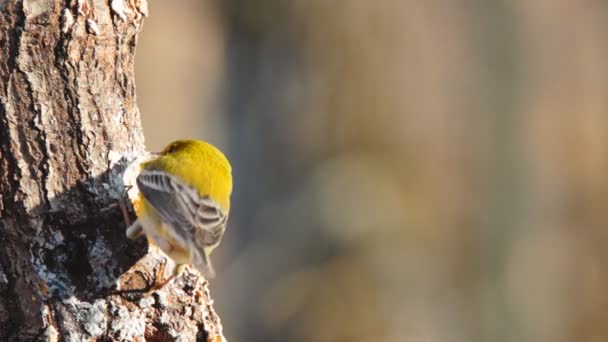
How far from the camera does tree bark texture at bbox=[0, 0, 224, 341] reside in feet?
11.1

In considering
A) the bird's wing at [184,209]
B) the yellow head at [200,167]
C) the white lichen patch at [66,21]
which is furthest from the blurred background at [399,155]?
the white lichen patch at [66,21]

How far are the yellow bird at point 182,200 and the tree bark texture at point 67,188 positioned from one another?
9 cm

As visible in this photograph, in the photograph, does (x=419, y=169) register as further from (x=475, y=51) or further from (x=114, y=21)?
(x=114, y=21)

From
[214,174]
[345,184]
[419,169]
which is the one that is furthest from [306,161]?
[214,174]

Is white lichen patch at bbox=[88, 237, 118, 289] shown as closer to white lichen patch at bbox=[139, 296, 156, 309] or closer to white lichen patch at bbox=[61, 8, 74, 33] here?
white lichen patch at bbox=[139, 296, 156, 309]

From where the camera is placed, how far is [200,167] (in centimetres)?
398

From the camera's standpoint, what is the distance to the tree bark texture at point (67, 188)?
337cm

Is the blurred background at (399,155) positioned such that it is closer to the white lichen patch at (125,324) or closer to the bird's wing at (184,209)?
the bird's wing at (184,209)

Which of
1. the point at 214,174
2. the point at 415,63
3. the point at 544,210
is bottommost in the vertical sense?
the point at 544,210

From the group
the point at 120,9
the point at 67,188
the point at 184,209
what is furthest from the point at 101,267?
the point at 120,9

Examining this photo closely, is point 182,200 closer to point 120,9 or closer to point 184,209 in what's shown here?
point 184,209

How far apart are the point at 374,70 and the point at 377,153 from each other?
64cm

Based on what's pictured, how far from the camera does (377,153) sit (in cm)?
891

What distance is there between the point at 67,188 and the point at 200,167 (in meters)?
0.67
